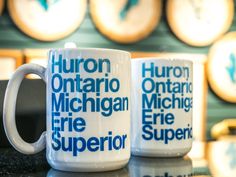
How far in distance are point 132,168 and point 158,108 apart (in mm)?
135

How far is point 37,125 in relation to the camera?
1.13 metres

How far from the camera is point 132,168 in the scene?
66 cm

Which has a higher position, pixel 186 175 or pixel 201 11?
pixel 186 175

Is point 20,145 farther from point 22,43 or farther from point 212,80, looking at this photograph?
point 212,80

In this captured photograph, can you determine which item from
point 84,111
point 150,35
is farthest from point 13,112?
point 150,35

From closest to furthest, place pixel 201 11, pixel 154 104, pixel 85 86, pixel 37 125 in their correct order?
1. pixel 85 86
2. pixel 154 104
3. pixel 37 125
4. pixel 201 11

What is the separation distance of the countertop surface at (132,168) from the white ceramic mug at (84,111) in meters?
0.02

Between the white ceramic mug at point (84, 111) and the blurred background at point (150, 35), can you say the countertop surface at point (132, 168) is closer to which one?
the white ceramic mug at point (84, 111)

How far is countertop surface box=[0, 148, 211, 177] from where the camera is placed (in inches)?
24.0

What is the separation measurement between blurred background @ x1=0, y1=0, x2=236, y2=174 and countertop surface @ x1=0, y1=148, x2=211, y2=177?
139 centimetres

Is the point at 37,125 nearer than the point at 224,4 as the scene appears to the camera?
Yes

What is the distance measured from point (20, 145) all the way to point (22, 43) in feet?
6.19

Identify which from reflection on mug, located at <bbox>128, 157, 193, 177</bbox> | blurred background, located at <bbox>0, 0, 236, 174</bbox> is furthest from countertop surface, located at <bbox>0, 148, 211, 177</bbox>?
blurred background, located at <bbox>0, 0, 236, 174</bbox>

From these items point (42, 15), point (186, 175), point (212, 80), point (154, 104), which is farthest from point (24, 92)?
point (212, 80)
